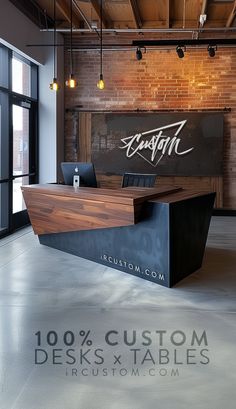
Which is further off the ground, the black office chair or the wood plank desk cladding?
the black office chair

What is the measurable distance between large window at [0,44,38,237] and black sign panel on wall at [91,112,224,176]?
1471 mm

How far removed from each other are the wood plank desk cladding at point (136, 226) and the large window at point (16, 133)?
1.81m

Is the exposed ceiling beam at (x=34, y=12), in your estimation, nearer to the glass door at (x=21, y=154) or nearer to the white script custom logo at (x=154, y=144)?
the glass door at (x=21, y=154)

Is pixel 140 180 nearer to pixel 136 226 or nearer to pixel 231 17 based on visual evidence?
pixel 136 226

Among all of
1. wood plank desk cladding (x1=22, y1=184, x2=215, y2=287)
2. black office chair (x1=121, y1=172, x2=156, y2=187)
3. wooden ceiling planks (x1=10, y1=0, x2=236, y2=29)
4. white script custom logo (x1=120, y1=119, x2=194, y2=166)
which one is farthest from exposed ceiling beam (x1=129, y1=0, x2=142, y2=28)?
wood plank desk cladding (x1=22, y1=184, x2=215, y2=287)

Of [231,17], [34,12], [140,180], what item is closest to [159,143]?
[231,17]

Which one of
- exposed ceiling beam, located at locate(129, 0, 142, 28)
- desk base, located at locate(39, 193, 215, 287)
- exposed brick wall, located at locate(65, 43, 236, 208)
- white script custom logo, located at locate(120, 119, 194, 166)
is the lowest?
desk base, located at locate(39, 193, 215, 287)

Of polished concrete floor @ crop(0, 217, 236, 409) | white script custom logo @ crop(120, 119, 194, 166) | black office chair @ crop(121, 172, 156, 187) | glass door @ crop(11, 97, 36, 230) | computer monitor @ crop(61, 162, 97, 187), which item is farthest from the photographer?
white script custom logo @ crop(120, 119, 194, 166)

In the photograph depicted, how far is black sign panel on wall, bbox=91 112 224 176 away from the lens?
856cm

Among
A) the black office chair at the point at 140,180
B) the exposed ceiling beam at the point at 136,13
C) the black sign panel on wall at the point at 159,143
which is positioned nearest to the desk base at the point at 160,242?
the black office chair at the point at 140,180

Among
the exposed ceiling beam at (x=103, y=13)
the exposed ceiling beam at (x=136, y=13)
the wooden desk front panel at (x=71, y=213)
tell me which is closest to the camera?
the wooden desk front panel at (x=71, y=213)

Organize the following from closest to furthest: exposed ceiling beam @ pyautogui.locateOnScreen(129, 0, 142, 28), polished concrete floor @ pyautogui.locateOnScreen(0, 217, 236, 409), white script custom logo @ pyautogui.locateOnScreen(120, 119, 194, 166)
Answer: polished concrete floor @ pyautogui.locateOnScreen(0, 217, 236, 409)
exposed ceiling beam @ pyautogui.locateOnScreen(129, 0, 142, 28)
white script custom logo @ pyautogui.locateOnScreen(120, 119, 194, 166)

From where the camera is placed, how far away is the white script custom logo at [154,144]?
8648 mm

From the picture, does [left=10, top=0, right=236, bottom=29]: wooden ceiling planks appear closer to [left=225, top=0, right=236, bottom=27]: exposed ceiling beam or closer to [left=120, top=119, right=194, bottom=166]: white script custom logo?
[left=225, top=0, right=236, bottom=27]: exposed ceiling beam
